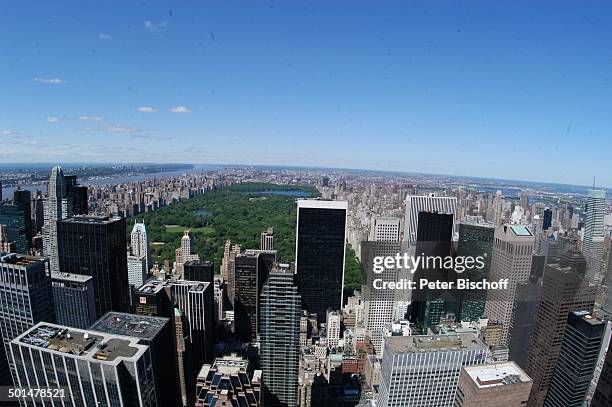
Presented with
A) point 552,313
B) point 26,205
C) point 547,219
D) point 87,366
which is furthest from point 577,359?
point 26,205

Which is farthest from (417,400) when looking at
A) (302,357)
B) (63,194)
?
(63,194)

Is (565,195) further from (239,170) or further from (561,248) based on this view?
(239,170)

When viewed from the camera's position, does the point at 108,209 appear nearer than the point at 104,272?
No

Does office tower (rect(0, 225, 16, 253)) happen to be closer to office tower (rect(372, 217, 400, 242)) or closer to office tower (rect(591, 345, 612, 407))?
office tower (rect(372, 217, 400, 242))

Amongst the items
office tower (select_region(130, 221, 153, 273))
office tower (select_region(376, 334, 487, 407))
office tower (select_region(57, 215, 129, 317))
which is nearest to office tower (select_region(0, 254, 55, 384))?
office tower (select_region(57, 215, 129, 317))

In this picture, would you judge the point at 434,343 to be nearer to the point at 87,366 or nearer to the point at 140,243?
the point at 87,366

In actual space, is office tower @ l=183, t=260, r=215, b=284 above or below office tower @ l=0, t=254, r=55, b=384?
below
